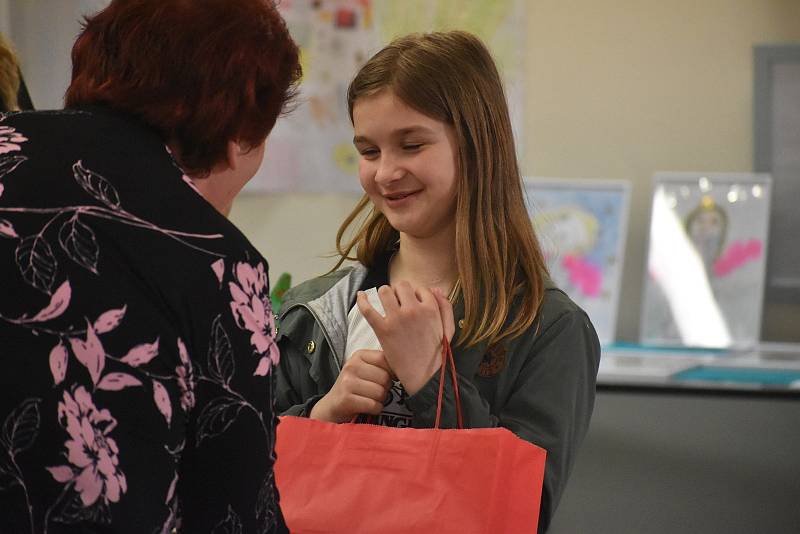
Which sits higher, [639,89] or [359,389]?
[639,89]

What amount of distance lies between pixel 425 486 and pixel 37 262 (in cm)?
47

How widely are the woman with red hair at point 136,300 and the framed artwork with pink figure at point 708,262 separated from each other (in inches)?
90.1

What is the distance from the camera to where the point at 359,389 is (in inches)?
44.1

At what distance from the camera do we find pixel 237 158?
2.90ft

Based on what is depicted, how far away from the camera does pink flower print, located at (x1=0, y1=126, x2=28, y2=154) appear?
2.53 feet

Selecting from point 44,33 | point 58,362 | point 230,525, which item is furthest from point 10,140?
point 44,33

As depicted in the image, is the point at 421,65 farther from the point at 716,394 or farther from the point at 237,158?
the point at 716,394

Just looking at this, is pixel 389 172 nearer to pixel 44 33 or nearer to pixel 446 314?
pixel 446 314

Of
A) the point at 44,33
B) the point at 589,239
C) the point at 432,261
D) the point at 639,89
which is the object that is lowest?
the point at 589,239

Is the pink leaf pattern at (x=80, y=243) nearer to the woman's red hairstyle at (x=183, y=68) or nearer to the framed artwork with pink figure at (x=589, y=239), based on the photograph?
the woman's red hairstyle at (x=183, y=68)

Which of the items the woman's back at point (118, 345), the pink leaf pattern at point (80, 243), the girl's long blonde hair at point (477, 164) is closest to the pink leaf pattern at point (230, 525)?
the woman's back at point (118, 345)

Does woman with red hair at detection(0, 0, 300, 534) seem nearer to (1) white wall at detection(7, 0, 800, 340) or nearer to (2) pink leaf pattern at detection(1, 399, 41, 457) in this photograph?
(2) pink leaf pattern at detection(1, 399, 41, 457)

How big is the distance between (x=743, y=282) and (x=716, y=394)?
65 cm

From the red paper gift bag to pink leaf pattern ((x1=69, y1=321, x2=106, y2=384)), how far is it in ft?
1.26
